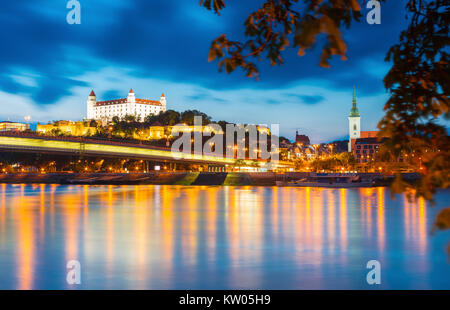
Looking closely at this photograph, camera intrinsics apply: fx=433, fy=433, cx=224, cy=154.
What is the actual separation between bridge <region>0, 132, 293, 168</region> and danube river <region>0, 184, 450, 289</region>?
138 ft

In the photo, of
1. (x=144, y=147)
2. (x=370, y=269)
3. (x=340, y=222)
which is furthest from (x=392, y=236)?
(x=144, y=147)

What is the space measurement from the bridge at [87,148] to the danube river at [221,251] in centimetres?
4195

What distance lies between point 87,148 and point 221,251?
6689cm

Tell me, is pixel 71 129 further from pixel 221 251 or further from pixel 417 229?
pixel 221 251

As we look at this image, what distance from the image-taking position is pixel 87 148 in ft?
257

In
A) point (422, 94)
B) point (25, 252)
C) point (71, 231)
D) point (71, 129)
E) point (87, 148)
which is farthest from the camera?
point (71, 129)

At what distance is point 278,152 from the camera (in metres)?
162

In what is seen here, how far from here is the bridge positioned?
6694cm

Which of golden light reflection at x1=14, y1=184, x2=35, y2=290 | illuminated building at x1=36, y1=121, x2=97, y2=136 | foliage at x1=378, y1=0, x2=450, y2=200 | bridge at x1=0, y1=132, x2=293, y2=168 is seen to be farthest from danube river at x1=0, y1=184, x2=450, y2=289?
illuminated building at x1=36, y1=121, x2=97, y2=136

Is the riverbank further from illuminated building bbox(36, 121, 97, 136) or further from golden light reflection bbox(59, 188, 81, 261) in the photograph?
illuminated building bbox(36, 121, 97, 136)

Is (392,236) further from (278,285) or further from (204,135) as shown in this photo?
(204,135)

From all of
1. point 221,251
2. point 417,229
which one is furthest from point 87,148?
point 221,251

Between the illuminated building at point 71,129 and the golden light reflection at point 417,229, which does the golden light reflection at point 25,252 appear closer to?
the golden light reflection at point 417,229

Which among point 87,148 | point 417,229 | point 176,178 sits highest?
point 87,148
